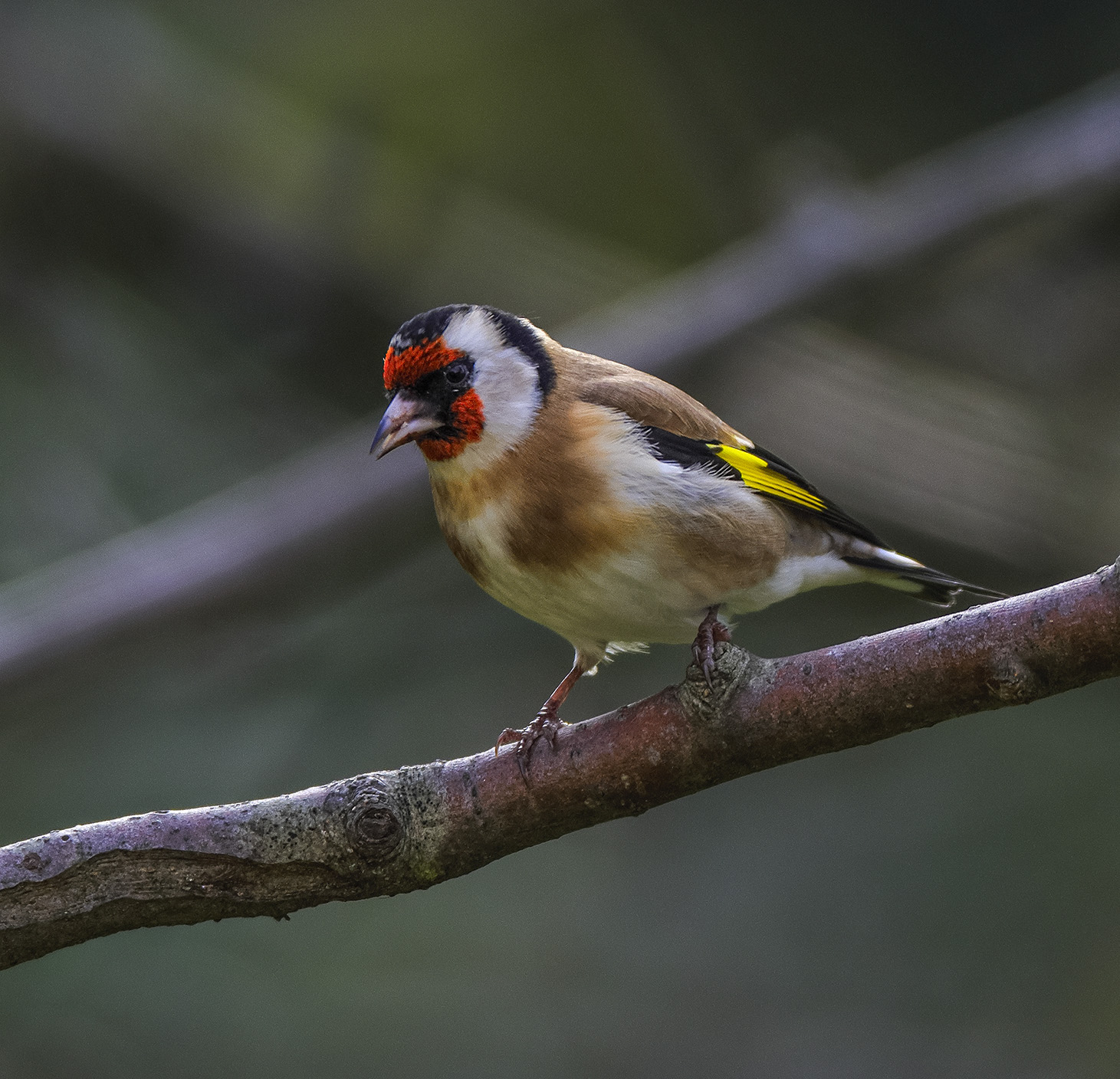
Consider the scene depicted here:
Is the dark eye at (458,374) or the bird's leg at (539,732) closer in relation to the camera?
the bird's leg at (539,732)

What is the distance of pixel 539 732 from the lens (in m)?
2.62

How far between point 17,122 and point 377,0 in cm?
244

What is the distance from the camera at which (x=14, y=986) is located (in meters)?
5.21

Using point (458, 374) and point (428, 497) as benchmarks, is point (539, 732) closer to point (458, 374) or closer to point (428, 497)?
point (458, 374)

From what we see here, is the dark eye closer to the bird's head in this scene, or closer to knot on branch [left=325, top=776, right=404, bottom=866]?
the bird's head

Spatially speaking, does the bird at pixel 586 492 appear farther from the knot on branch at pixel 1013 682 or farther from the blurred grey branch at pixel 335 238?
the blurred grey branch at pixel 335 238

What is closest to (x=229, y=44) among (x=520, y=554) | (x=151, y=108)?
(x=151, y=108)

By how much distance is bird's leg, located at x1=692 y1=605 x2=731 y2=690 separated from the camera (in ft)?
7.64

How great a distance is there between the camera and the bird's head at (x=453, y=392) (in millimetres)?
3109

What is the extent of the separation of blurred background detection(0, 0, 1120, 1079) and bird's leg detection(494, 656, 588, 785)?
93.4 inches

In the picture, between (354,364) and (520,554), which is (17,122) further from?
(520,554)

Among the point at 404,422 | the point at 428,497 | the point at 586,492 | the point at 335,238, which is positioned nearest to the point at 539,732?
the point at 586,492

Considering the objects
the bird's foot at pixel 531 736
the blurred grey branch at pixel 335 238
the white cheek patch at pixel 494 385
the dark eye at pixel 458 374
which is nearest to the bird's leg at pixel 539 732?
the bird's foot at pixel 531 736

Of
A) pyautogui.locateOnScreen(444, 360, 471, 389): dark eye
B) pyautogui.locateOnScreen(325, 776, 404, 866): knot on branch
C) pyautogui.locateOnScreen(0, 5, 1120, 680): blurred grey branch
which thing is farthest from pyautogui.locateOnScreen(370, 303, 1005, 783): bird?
pyautogui.locateOnScreen(0, 5, 1120, 680): blurred grey branch
